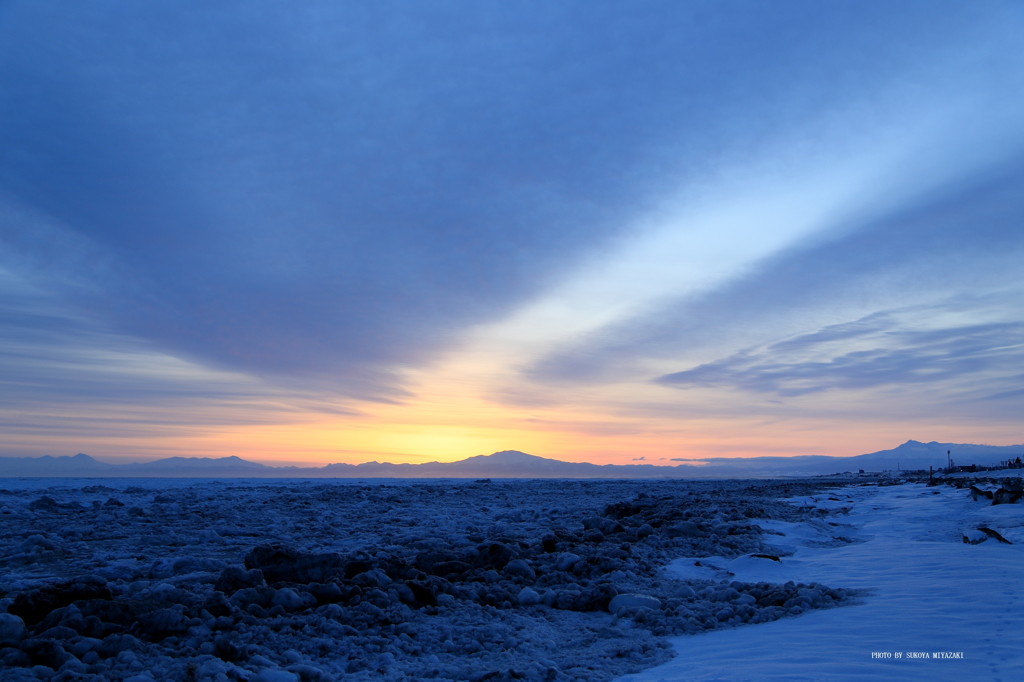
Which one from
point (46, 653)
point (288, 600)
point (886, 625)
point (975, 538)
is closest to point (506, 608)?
point (288, 600)

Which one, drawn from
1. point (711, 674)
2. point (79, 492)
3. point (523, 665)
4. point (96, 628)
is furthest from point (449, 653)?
point (79, 492)

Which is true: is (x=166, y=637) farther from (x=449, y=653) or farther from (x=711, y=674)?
(x=711, y=674)

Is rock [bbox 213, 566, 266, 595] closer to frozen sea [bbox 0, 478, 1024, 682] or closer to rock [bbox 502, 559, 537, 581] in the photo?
frozen sea [bbox 0, 478, 1024, 682]

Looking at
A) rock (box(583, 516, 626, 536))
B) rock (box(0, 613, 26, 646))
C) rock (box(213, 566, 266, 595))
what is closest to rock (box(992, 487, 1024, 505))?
rock (box(583, 516, 626, 536))

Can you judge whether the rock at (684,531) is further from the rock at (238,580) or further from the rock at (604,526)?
the rock at (238,580)

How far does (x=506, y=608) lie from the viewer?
6785mm

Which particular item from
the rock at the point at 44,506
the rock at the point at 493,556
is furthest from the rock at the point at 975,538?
the rock at the point at 44,506

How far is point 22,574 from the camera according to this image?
7.55 m

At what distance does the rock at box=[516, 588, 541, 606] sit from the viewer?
7.00 metres

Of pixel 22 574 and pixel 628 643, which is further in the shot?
pixel 22 574

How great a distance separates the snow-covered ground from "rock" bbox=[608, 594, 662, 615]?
0.83m

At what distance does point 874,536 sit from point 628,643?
9.34 meters

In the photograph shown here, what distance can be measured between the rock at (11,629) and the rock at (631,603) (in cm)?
530

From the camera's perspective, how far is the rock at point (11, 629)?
485cm
